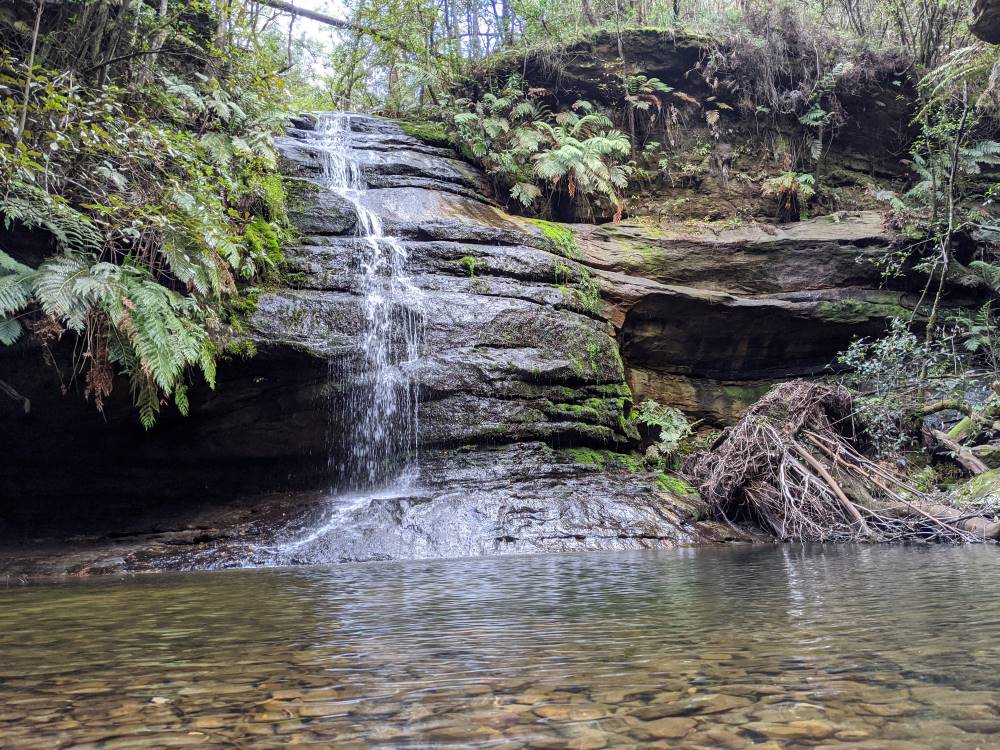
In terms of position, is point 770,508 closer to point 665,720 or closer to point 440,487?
point 440,487

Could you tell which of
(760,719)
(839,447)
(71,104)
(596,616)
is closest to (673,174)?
(839,447)

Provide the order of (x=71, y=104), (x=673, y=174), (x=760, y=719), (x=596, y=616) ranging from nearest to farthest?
(x=760, y=719), (x=596, y=616), (x=71, y=104), (x=673, y=174)

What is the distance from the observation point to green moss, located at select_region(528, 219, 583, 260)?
1102cm

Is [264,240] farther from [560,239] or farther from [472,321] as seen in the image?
[560,239]

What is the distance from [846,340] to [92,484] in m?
12.7

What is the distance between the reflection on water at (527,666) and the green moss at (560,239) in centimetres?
762

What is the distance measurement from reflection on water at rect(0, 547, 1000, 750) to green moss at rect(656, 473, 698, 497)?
4.28 metres

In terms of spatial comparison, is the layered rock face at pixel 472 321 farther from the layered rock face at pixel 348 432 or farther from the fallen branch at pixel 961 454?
the fallen branch at pixel 961 454

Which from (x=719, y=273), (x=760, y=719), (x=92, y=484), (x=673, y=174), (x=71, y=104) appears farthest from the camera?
(x=673, y=174)

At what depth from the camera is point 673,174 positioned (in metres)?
14.1

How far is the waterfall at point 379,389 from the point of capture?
8.62m

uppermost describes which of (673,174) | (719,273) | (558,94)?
(558,94)

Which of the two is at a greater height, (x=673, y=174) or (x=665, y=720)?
(x=673, y=174)

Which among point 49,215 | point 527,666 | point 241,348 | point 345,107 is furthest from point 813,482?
point 345,107
